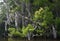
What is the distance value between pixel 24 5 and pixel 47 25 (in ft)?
3.79

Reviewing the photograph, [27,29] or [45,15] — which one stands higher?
[45,15]

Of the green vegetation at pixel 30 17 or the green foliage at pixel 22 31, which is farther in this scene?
the green foliage at pixel 22 31

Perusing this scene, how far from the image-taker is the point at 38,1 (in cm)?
575

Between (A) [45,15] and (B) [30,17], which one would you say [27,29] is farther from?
(A) [45,15]

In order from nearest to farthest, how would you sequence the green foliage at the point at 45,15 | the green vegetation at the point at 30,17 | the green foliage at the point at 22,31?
the green foliage at the point at 45,15 → the green vegetation at the point at 30,17 → the green foliage at the point at 22,31

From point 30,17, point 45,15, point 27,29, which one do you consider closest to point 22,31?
point 27,29

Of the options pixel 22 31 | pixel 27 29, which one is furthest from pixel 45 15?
pixel 22 31

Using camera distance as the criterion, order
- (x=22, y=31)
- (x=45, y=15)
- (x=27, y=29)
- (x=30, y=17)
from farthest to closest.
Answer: (x=30, y=17) < (x=22, y=31) < (x=27, y=29) < (x=45, y=15)

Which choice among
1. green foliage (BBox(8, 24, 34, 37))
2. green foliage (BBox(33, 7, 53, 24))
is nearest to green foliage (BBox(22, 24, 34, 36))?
green foliage (BBox(8, 24, 34, 37))

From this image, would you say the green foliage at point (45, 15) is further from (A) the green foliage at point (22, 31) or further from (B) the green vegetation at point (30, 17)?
(A) the green foliage at point (22, 31)

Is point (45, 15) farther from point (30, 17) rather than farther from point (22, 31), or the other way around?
point (22, 31)

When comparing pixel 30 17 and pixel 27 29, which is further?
pixel 30 17

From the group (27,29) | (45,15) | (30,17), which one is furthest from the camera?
→ (30,17)

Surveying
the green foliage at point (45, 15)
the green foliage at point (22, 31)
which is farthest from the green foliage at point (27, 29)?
the green foliage at point (45, 15)
